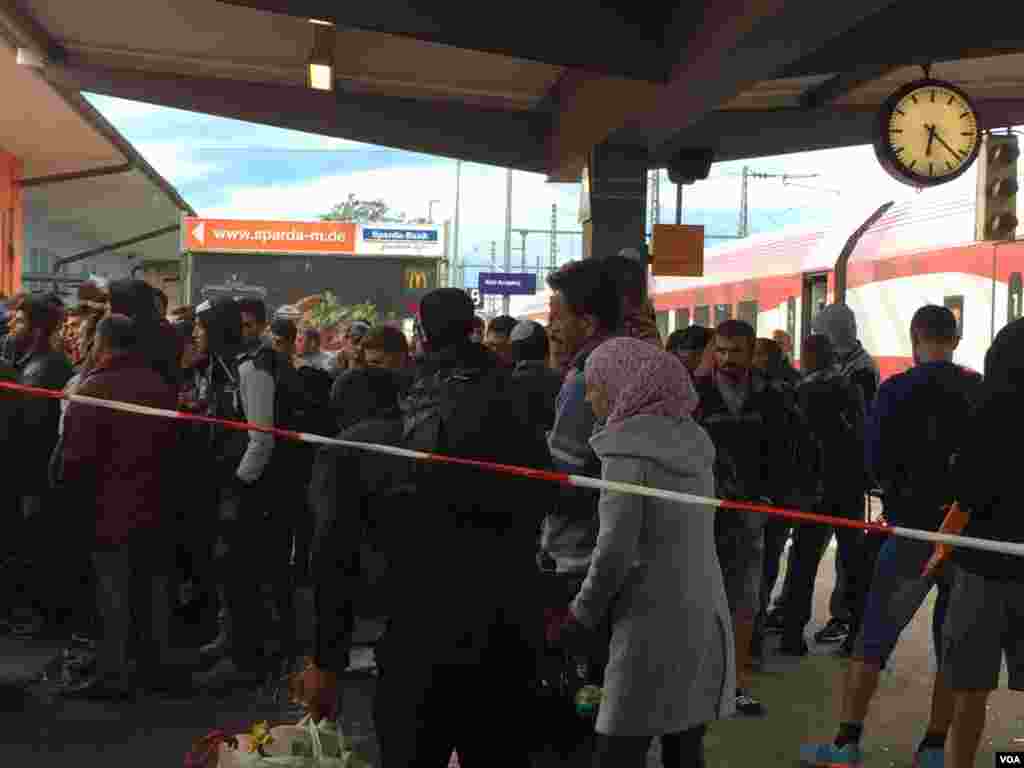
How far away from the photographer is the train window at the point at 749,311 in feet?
65.9

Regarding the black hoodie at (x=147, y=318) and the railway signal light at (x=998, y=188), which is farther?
the railway signal light at (x=998, y=188)

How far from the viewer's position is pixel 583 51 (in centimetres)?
890

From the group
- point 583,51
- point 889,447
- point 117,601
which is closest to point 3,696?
point 117,601

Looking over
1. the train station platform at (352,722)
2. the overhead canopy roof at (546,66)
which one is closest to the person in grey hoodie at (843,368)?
the train station platform at (352,722)

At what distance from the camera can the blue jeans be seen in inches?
225

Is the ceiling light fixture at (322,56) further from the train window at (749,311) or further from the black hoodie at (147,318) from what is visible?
the train window at (749,311)

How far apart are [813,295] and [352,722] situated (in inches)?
529

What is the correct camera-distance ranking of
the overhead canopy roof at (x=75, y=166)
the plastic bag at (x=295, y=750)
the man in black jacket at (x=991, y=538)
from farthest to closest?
the overhead canopy roof at (x=75, y=166), the man in black jacket at (x=991, y=538), the plastic bag at (x=295, y=750)

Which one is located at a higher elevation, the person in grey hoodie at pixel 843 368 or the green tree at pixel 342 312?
the green tree at pixel 342 312

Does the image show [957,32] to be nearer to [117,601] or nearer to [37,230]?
[117,601]

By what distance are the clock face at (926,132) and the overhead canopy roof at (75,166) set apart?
6546mm

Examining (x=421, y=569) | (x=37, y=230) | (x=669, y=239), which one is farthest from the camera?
(x=37, y=230)

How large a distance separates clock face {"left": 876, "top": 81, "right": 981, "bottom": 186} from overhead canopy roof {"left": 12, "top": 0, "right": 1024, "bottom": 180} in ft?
1.60

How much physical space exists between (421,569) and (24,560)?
5725 mm
